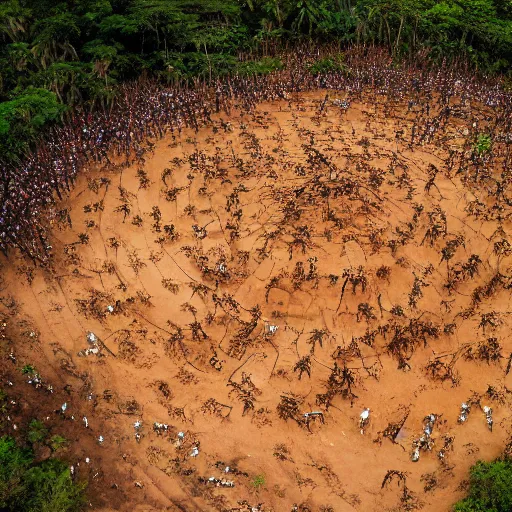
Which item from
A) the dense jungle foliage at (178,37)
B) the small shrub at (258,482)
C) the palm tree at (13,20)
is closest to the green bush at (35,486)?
the small shrub at (258,482)

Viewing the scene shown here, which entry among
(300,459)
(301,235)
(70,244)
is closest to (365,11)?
(301,235)

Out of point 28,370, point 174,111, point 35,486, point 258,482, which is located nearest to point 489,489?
point 258,482

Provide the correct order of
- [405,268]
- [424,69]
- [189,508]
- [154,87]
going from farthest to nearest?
A: 1. [424,69]
2. [154,87]
3. [405,268]
4. [189,508]

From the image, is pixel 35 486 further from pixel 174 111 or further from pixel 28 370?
pixel 174 111

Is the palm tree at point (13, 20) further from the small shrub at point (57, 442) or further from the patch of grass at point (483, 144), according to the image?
the patch of grass at point (483, 144)

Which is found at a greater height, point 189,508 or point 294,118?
point 294,118

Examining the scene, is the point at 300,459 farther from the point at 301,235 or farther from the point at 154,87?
the point at 154,87
